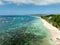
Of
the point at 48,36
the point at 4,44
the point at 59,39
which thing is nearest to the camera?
the point at 4,44

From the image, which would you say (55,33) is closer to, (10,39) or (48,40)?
(48,40)

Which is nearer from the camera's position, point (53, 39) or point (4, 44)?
point (4, 44)

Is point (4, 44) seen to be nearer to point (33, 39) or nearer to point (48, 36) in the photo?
point (33, 39)

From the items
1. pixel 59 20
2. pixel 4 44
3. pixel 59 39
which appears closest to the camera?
pixel 4 44

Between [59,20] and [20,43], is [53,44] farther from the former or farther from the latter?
[59,20]

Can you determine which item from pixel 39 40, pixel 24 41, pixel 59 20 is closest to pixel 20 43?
pixel 24 41

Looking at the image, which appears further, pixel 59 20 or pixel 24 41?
pixel 59 20

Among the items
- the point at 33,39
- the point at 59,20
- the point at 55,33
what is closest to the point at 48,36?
the point at 55,33

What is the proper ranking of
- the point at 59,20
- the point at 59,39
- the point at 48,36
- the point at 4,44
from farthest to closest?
1. the point at 59,20
2. the point at 48,36
3. the point at 59,39
4. the point at 4,44
